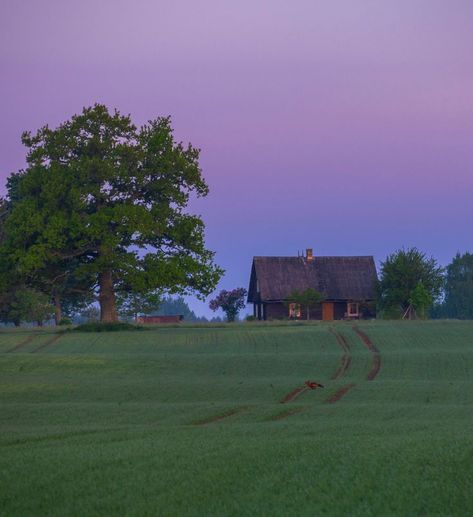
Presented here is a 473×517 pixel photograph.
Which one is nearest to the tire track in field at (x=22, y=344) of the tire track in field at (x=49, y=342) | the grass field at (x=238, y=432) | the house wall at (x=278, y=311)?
the tire track in field at (x=49, y=342)

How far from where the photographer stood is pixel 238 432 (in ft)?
55.2

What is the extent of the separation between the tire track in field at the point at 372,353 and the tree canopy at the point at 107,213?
1288 cm

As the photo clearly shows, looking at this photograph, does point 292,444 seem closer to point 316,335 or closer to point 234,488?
point 234,488

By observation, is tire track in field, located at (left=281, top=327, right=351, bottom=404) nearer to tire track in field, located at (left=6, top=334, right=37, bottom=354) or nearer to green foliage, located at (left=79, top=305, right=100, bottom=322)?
tire track in field, located at (left=6, top=334, right=37, bottom=354)

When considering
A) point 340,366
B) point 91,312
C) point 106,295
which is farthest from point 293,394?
point 91,312

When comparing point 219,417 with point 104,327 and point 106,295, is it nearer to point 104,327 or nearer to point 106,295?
point 104,327

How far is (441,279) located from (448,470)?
206ft

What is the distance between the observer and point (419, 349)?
43.9m

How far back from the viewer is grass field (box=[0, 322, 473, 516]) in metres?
11.2

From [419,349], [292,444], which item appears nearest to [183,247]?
[419,349]

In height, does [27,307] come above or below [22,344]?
above

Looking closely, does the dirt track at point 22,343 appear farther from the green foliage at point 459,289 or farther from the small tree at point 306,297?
the green foliage at point 459,289

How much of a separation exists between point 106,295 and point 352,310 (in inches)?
1224

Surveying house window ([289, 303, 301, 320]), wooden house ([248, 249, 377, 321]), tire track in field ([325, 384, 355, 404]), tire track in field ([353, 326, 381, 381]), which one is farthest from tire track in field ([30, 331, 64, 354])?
wooden house ([248, 249, 377, 321])
